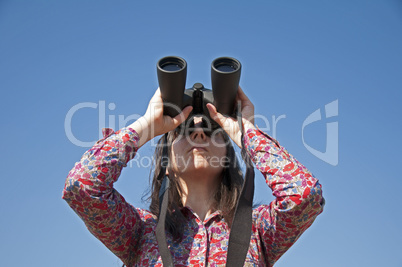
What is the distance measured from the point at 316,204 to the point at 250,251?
411 millimetres

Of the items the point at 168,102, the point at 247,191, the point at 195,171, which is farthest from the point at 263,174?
the point at 168,102

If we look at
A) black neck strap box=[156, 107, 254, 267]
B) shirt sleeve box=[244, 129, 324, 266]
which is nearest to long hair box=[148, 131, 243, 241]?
black neck strap box=[156, 107, 254, 267]

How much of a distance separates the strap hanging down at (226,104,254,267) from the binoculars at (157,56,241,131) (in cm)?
33

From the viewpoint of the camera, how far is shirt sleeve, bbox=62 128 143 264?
2.24 m

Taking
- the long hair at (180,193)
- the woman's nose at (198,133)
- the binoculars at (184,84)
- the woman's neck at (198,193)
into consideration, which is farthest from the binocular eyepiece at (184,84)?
the woman's neck at (198,193)

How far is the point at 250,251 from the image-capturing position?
2.42m

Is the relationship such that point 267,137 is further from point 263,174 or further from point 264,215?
point 264,215

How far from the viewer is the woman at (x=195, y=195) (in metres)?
2.26

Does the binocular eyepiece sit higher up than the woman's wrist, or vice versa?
the binocular eyepiece

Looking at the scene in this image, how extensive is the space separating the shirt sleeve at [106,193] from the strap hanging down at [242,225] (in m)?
0.51

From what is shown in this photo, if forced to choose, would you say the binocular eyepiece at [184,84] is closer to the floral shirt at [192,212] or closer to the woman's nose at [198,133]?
the woman's nose at [198,133]

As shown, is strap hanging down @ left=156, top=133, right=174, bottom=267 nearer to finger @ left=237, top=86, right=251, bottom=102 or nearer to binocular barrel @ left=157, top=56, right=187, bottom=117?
binocular barrel @ left=157, top=56, right=187, bottom=117

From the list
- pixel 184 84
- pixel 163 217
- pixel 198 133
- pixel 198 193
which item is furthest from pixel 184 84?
pixel 163 217

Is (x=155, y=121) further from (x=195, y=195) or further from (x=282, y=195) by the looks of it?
(x=282, y=195)
